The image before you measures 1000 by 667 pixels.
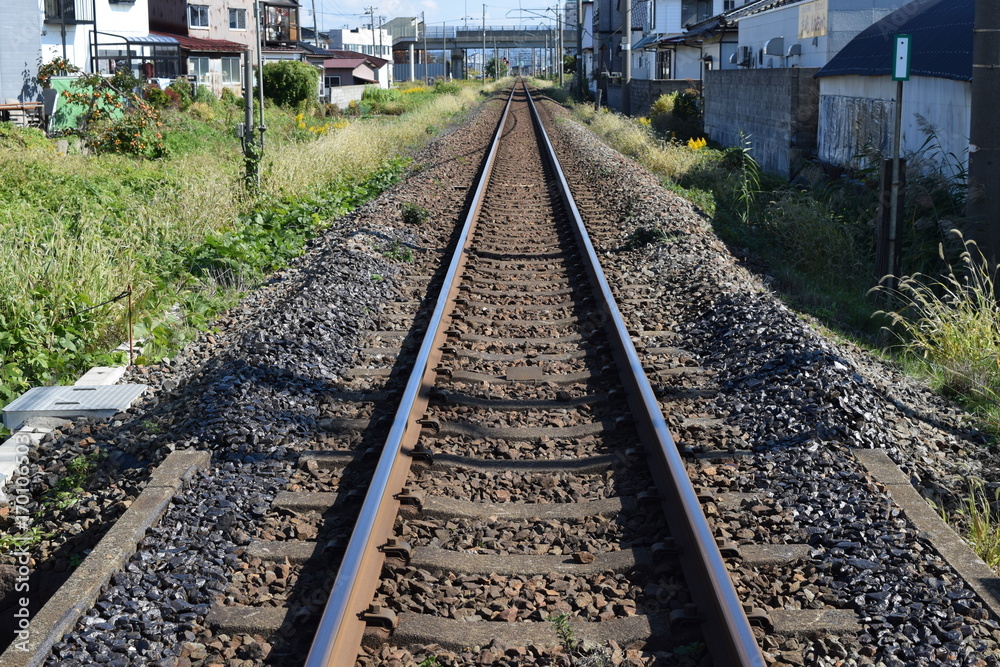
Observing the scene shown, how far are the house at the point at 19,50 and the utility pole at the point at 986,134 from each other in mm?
29101

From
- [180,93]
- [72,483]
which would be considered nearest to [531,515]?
[72,483]

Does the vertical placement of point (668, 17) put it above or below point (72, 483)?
above

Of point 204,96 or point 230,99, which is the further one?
point 230,99

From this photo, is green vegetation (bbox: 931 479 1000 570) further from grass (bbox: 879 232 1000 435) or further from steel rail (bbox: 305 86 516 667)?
steel rail (bbox: 305 86 516 667)

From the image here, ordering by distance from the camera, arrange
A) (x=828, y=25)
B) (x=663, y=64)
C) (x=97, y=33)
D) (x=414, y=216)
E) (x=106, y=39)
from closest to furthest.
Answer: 1. (x=414, y=216)
2. (x=828, y=25)
3. (x=97, y=33)
4. (x=106, y=39)
5. (x=663, y=64)

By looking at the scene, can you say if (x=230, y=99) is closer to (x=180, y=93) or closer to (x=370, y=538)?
(x=180, y=93)

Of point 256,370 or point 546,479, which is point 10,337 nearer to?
point 256,370

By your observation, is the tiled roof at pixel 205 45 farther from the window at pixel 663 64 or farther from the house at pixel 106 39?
the window at pixel 663 64

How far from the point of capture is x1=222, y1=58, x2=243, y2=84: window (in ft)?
166

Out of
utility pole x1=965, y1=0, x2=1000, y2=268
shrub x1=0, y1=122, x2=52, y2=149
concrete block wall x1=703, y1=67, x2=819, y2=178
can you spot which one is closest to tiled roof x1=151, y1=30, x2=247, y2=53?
shrub x1=0, y1=122, x2=52, y2=149

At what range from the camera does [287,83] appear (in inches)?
1620

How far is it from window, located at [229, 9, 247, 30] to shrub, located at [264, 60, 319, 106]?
18.7m

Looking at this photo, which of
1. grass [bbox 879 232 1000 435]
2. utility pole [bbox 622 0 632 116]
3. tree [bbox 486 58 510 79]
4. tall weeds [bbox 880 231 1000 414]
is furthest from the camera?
tree [bbox 486 58 510 79]

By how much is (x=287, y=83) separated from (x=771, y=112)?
86.1ft
